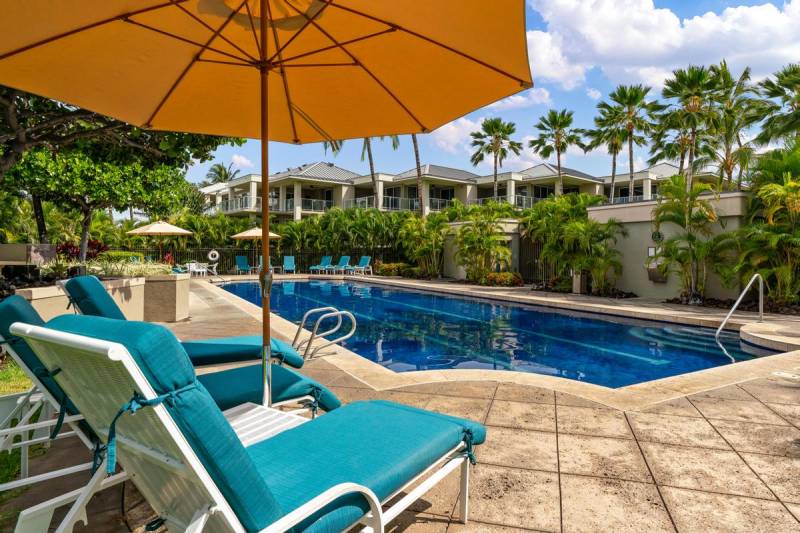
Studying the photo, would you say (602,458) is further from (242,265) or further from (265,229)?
(242,265)

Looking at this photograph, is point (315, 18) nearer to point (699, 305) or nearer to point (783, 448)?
point (783, 448)

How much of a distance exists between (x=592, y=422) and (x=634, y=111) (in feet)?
93.8

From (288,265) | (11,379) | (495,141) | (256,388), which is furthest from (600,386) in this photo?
(495,141)

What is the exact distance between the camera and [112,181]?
39.7 feet

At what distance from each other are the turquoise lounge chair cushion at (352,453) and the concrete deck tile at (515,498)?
0.33 m

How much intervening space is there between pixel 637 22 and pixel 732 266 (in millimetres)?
6093

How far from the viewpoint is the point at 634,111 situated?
27.5 m

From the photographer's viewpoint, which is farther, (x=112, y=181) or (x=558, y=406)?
A: (x=112, y=181)

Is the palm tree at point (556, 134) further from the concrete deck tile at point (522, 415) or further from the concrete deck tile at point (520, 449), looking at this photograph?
the concrete deck tile at point (520, 449)

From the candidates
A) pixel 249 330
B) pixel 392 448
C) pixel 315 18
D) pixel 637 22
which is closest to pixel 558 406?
pixel 392 448

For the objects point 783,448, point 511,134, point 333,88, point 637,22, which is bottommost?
point 783,448

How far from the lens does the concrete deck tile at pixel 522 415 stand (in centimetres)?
339

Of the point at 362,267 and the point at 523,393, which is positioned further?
the point at 362,267

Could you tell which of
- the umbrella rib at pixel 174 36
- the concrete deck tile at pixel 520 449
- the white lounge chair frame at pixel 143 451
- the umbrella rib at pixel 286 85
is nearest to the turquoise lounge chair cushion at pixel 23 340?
the white lounge chair frame at pixel 143 451
